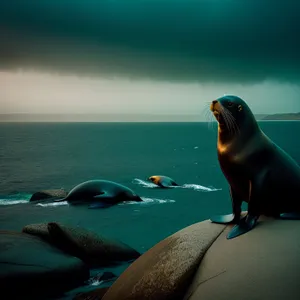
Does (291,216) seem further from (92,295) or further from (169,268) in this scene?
(92,295)

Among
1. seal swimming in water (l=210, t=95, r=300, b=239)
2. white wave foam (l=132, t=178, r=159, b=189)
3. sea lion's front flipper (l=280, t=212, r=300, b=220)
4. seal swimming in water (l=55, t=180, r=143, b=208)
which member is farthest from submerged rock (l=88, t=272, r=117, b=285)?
white wave foam (l=132, t=178, r=159, b=189)

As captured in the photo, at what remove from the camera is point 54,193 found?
18953mm

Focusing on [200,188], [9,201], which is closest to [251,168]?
[9,201]

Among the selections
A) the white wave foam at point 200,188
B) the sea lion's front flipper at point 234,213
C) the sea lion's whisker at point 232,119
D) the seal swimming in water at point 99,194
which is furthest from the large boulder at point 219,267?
the white wave foam at point 200,188

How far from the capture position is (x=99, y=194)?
57.9 ft

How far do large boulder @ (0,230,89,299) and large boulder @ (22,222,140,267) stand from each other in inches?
12.2

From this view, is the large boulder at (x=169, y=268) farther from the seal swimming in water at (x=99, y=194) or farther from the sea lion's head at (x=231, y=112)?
the seal swimming in water at (x=99, y=194)

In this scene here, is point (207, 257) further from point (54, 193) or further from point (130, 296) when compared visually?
point (54, 193)

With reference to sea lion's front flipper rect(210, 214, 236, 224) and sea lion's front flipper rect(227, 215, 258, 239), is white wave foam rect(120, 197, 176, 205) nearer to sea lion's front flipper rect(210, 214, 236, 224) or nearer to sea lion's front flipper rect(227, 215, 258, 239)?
sea lion's front flipper rect(210, 214, 236, 224)

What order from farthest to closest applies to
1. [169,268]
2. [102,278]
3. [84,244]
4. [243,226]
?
[84,244] < [102,278] < [243,226] < [169,268]

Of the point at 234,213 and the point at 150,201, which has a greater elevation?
the point at 234,213

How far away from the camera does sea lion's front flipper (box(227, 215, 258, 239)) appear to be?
4.96 m

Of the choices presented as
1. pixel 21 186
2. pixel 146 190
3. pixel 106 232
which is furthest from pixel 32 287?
pixel 21 186

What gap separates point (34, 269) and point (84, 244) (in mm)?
1476
